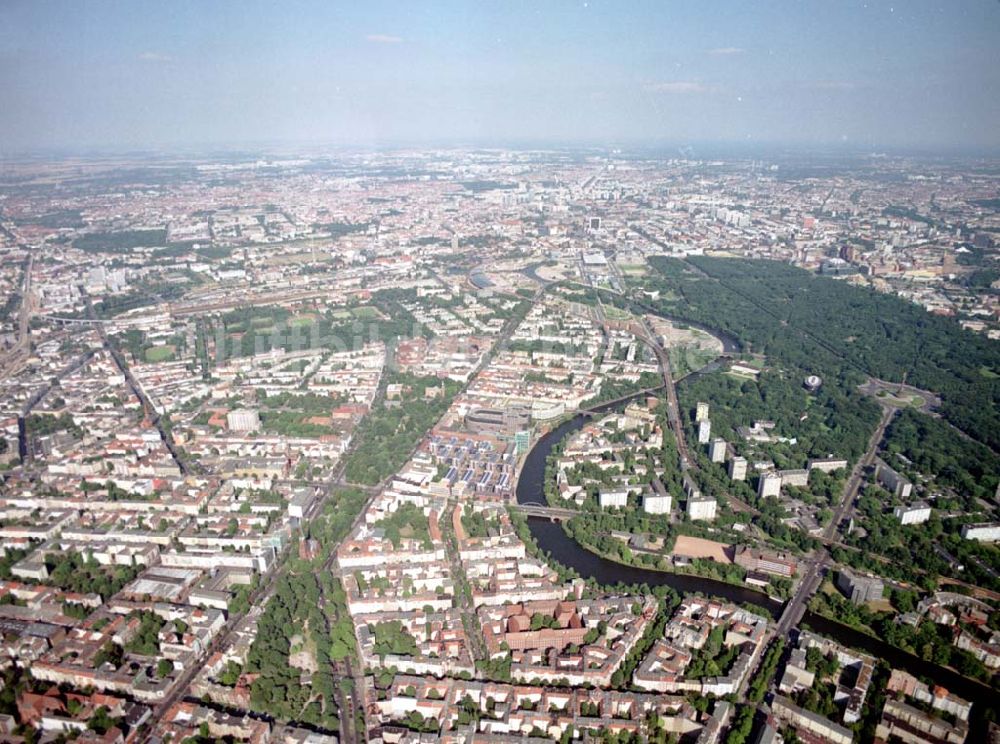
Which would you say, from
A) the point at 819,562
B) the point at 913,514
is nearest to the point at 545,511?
the point at 819,562

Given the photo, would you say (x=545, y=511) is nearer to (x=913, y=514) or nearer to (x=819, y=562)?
(x=819, y=562)

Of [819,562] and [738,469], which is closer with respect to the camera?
[819,562]

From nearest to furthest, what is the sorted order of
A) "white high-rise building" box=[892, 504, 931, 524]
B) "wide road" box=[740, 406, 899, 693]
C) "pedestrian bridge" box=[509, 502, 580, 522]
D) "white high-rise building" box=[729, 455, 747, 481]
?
"wide road" box=[740, 406, 899, 693], "white high-rise building" box=[892, 504, 931, 524], "pedestrian bridge" box=[509, 502, 580, 522], "white high-rise building" box=[729, 455, 747, 481]

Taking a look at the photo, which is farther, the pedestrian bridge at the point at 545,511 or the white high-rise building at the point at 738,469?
the white high-rise building at the point at 738,469

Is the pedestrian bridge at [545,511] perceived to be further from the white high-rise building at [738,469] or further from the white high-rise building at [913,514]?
the white high-rise building at [913,514]

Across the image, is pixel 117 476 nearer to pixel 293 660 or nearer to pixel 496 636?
pixel 293 660

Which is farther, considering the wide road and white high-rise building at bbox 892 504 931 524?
white high-rise building at bbox 892 504 931 524

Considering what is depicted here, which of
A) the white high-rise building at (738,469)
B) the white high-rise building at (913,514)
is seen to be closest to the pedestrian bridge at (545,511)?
the white high-rise building at (738,469)

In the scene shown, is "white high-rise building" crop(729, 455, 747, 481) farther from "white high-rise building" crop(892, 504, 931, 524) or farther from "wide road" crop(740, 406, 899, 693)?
"white high-rise building" crop(892, 504, 931, 524)

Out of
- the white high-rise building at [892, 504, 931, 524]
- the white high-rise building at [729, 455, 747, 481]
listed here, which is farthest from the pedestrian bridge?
the white high-rise building at [892, 504, 931, 524]

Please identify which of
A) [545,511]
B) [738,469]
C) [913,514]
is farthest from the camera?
[738,469]

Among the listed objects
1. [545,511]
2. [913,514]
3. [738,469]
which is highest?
[738,469]

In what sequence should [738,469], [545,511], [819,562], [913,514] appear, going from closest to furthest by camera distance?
[819,562] < [913,514] < [545,511] < [738,469]
